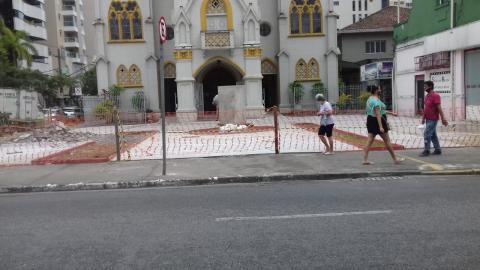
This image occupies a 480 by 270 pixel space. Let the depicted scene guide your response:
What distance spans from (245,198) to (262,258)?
318 centimetres

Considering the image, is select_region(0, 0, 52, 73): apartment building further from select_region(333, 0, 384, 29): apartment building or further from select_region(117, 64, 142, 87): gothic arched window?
select_region(333, 0, 384, 29): apartment building

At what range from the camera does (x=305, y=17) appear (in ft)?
119

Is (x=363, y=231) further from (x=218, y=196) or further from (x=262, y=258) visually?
(x=218, y=196)

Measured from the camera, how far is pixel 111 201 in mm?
8492

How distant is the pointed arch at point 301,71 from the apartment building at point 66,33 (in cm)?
4426

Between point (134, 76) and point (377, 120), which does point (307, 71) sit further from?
point (377, 120)

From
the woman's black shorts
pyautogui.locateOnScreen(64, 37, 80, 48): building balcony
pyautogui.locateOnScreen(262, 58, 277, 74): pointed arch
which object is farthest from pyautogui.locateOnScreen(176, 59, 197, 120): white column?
pyautogui.locateOnScreen(64, 37, 80, 48): building balcony

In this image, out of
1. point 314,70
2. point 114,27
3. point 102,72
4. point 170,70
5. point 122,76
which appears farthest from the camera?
point 170,70

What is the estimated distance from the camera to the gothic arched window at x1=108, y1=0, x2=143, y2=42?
35.7 meters

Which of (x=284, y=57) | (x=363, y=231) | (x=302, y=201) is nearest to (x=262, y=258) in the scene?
(x=363, y=231)

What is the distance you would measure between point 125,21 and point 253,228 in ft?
106

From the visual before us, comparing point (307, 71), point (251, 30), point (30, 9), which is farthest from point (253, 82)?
point (30, 9)

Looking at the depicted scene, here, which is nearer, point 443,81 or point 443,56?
point 443,56

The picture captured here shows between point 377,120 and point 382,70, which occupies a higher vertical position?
point 382,70
